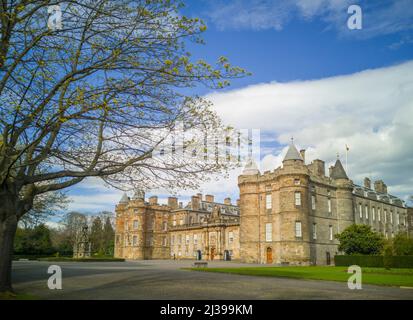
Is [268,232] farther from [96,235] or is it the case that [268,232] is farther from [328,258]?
[96,235]

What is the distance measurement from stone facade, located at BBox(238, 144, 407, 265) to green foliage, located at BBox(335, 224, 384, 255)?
4.35 metres

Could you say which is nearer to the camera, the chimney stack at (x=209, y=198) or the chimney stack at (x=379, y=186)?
the chimney stack at (x=379, y=186)

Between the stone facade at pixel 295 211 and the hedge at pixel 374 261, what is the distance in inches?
208

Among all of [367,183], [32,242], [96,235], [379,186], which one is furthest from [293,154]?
[96,235]

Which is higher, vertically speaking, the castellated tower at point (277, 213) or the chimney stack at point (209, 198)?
the chimney stack at point (209, 198)

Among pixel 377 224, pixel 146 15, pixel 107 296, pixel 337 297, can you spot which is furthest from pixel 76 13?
pixel 377 224

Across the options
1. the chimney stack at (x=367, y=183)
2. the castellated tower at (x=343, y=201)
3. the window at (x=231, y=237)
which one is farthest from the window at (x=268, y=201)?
the chimney stack at (x=367, y=183)

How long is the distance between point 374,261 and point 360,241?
5.84 metres

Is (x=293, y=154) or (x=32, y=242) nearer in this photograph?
(x=293, y=154)

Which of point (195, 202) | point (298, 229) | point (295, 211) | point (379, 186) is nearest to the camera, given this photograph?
point (298, 229)

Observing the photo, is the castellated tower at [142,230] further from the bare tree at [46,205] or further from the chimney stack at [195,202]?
the bare tree at [46,205]

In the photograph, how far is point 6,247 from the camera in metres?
12.9

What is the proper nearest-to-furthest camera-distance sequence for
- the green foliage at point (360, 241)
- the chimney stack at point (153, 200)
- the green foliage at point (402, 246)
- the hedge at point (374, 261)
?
1. the hedge at point (374, 261)
2. the green foliage at point (402, 246)
3. the green foliage at point (360, 241)
4. the chimney stack at point (153, 200)

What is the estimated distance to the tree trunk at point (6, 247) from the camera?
12641 mm
